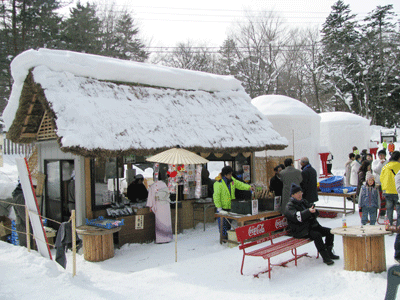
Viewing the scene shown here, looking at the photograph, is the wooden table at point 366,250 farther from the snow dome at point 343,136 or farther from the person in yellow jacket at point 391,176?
the snow dome at point 343,136

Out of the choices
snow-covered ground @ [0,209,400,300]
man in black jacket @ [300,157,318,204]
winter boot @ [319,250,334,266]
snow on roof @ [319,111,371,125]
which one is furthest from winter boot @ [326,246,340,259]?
snow on roof @ [319,111,371,125]

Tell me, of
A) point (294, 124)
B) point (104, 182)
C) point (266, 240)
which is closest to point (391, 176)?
point (266, 240)

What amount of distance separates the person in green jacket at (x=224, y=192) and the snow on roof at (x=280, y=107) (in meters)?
10.2

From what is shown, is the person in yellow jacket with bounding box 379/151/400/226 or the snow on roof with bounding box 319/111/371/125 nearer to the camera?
the person in yellow jacket with bounding box 379/151/400/226

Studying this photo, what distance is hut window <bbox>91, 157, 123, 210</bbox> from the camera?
322 inches

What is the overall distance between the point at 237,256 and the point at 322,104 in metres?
36.6

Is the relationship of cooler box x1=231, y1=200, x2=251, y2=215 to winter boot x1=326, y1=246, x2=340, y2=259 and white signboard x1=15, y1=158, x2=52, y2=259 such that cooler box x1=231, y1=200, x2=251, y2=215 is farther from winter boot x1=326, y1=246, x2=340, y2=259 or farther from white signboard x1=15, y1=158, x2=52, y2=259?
white signboard x1=15, y1=158, x2=52, y2=259

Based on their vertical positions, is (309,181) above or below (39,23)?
below

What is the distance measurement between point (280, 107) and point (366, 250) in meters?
13.5

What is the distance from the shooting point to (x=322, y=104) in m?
39.8

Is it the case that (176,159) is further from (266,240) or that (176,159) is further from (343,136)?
(343,136)

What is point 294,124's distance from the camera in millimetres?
17844

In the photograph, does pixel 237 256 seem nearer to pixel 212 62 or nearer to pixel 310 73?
pixel 212 62

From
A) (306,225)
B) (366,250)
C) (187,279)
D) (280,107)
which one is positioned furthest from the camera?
(280,107)
